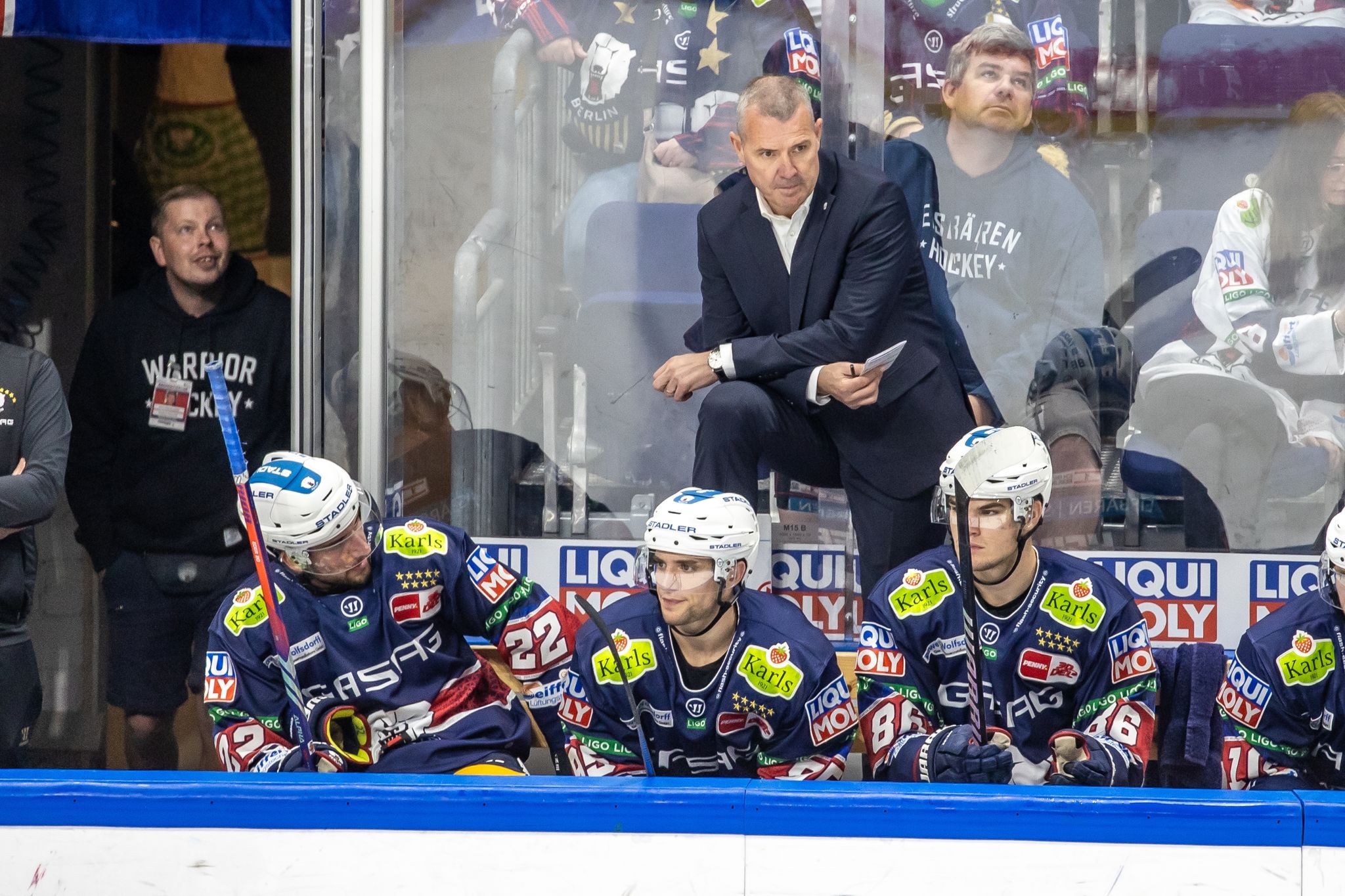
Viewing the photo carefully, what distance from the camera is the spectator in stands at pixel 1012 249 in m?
3.99

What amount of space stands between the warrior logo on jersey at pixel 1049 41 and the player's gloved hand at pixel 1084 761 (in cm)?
194

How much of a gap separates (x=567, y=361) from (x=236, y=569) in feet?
3.46

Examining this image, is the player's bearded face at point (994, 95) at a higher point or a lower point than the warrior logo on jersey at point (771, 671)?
higher

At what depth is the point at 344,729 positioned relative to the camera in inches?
122

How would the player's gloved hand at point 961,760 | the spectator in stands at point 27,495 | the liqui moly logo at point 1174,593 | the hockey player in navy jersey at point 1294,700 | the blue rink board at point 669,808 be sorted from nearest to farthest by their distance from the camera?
the blue rink board at point 669,808
the player's gloved hand at point 961,760
the hockey player in navy jersey at point 1294,700
the spectator in stands at point 27,495
the liqui moly logo at point 1174,593

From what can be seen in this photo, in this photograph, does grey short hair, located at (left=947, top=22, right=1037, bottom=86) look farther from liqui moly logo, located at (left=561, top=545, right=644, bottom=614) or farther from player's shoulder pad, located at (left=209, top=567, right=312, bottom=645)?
player's shoulder pad, located at (left=209, top=567, right=312, bottom=645)

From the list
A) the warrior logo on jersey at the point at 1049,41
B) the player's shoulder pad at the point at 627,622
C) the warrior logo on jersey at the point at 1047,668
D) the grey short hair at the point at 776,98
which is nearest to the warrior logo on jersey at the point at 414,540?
the player's shoulder pad at the point at 627,622

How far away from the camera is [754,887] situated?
2.19 meters

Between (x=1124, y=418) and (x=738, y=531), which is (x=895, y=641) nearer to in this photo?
(x=738, y=531)

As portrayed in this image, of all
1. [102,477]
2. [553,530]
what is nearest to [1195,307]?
[553,530]

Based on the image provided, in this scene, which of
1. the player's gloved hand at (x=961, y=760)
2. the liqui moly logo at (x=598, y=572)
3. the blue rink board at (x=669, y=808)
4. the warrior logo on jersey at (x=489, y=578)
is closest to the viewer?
the blue rink board at (x=669, y=808)

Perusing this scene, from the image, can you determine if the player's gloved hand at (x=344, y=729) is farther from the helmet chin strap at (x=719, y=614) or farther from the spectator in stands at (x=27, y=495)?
the spectator in stands at (x=27, y=495)

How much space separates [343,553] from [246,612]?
0.75 feet

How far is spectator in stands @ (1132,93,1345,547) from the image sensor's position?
3.95 meters
